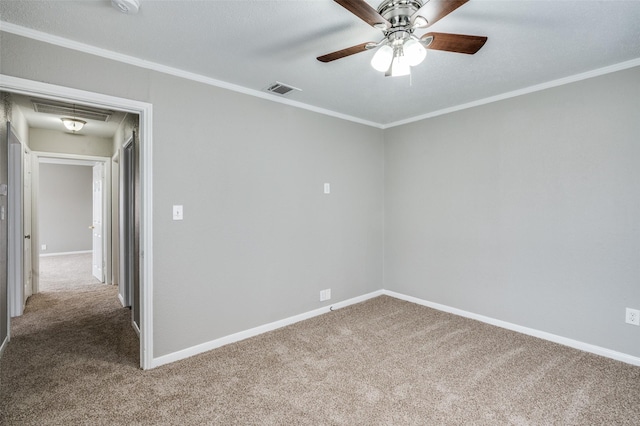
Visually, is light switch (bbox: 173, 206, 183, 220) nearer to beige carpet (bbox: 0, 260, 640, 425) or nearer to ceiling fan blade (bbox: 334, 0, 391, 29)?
beige carpet (bbox: 0, 260, 640, 425)

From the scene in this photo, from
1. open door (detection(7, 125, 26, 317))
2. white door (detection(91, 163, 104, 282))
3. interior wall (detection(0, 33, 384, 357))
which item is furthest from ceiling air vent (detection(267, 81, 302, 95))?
white door (detection(91, 163, 104, 282))

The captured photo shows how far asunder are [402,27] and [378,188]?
279 centimetres

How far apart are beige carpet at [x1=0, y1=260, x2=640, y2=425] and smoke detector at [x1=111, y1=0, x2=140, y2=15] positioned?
7.95 ft

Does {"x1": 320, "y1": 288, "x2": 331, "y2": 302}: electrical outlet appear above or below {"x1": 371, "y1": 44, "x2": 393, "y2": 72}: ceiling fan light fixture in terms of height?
below

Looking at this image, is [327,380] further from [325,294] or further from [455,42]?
[455,42]

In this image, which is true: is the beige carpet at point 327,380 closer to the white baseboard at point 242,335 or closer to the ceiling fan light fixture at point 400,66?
the white baseboard at point 242,335

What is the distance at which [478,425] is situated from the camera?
182 cm

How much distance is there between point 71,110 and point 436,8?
4062mm

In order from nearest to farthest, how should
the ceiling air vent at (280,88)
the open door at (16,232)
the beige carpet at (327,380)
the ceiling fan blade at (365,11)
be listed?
the ceiling fan blade at (365,11), the beige carpet at (327,380), the ceiling air vent at (280,88), the open door at (16,232)

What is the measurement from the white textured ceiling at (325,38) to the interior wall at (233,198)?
23 centimetres

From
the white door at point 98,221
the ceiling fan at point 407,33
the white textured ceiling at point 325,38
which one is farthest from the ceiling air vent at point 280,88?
the white door at point 98,221

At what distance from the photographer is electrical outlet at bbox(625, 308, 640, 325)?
247cm

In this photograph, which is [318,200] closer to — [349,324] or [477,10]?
[349,324]

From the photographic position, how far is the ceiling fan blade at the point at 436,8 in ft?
4.60
